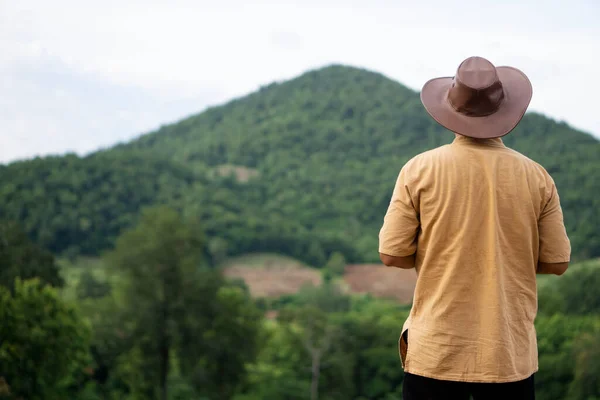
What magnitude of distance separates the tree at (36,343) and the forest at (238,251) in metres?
0.05

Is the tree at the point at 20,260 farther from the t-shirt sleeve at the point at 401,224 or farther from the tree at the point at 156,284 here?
the t-shirt sleeve at the point at 401,224

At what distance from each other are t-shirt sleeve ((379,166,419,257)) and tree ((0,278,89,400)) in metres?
18.7

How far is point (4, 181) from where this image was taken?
78375mm

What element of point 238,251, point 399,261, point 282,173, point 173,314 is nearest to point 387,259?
point 399,261

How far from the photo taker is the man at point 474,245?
2.13m

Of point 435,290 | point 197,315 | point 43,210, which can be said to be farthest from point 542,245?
point 43,210

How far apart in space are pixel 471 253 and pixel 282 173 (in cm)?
11072

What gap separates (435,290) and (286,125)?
123414 millimetres

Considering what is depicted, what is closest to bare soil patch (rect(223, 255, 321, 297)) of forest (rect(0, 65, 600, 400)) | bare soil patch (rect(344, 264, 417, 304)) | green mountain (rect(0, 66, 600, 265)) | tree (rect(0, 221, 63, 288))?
forest (rect(0, 65, 600, 400))

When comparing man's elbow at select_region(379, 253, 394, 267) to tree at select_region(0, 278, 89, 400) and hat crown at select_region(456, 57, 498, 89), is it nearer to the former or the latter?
hat crown at select_region(456, 57, 498, 89)

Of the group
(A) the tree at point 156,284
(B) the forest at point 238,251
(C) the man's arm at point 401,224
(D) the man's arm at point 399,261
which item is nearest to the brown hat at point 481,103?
(C) the man's arm at point 401,224

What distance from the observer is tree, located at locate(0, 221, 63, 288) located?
26306 mm

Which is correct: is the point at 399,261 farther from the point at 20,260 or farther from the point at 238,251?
the point at 238,251

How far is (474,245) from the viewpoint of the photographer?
2139 mm
